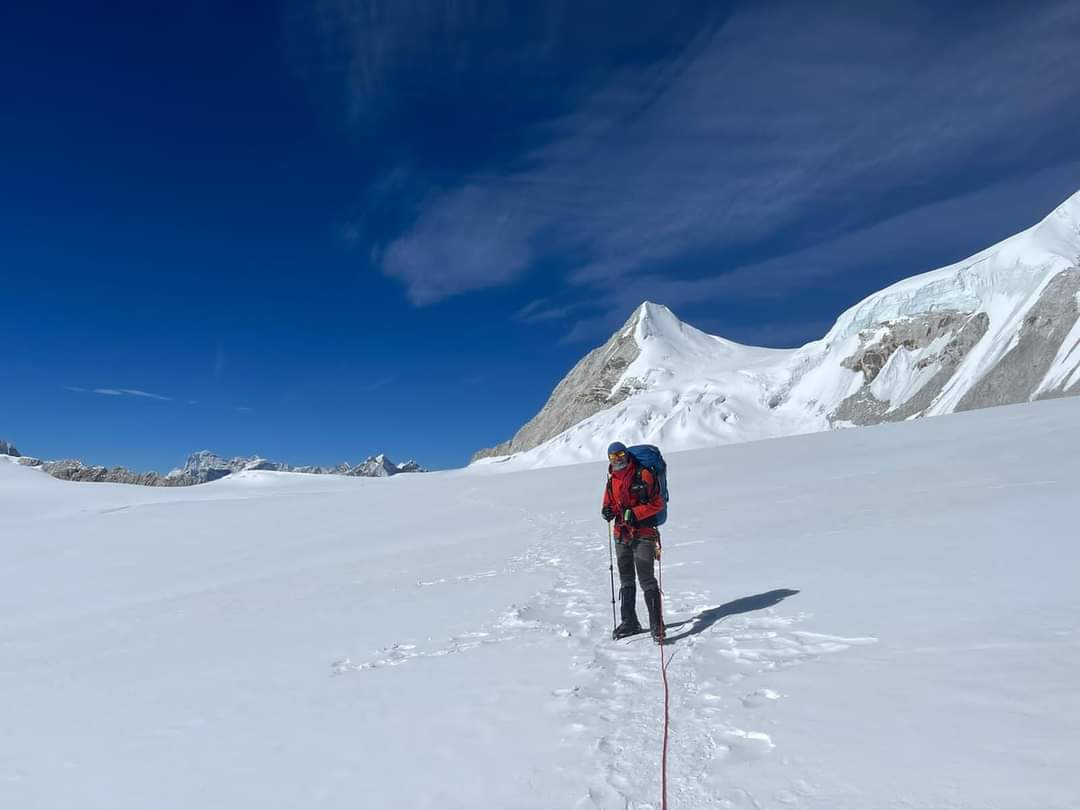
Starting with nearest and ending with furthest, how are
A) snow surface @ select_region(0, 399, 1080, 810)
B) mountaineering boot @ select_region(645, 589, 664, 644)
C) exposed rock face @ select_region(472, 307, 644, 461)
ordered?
snow surface @ select_region(0, 399, 1080, 810) < mountaineering boot @ select_region(645, 589, 664, 644) < exposed rock face @ select_region(472, 307, 644, 461)

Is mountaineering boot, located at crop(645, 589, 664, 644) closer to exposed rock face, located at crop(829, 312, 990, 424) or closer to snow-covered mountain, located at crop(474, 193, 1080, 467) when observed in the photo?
snow-covered mountain, located at crop(474, 193, 1080, 467)

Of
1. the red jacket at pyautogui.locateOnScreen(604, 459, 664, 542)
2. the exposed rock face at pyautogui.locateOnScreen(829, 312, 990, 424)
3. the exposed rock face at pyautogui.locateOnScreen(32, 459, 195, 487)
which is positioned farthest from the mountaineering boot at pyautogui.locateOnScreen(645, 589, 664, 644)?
the exposed rock face at pyautogui.locateOnScreen(829, 312, 990, 424)

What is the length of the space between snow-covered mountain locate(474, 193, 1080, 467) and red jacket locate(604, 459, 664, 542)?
83.4 meters

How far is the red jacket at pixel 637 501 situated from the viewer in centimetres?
Result: 695

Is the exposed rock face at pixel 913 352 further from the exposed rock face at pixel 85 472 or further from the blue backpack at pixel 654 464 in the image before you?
the exposed rock face at pixel 85 472

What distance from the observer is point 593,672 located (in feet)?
18.0

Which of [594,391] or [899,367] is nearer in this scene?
[899,367]

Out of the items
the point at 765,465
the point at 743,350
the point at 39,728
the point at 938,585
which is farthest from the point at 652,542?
the point at 743,350

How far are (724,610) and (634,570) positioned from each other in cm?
106

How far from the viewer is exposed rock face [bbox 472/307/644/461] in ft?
573

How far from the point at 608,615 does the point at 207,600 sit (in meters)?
7.12

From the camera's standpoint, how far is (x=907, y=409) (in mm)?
100062

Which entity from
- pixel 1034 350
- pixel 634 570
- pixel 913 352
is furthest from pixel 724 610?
pixel 913 352

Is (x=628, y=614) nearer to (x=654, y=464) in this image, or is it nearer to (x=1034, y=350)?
(x=654, y=464)
